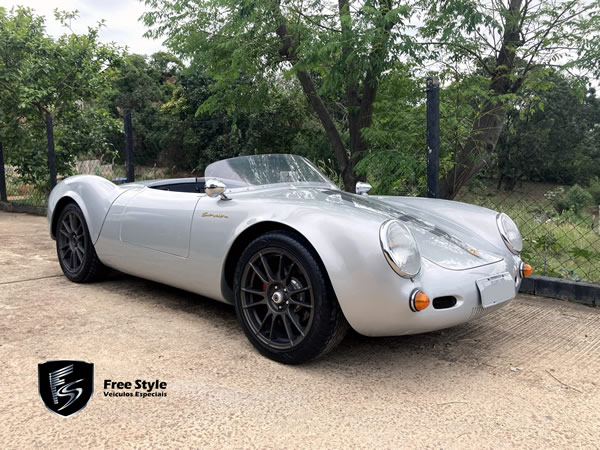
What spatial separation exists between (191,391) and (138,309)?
4.15ft

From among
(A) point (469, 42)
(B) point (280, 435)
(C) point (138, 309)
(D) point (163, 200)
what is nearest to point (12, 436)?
(B) point (280, 435)

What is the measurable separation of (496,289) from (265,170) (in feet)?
5.13

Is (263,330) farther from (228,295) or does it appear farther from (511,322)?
(511,322)

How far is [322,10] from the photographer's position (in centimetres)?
606

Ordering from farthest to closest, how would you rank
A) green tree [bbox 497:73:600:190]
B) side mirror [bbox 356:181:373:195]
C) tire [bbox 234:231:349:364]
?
green tree [bbox 497:73:600:190] < side mirror [bbox 356:181:373:195] < tire [bbox 234:231:349:364]

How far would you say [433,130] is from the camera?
13.6 ft

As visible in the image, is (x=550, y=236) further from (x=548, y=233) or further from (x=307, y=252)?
(x=307, y=252)

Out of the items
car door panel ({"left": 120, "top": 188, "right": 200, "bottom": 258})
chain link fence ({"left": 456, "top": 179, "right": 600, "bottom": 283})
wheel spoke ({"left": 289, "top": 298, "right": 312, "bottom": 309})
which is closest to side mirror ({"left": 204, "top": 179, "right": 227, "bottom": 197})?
car door panel ({"left": 120, "top": 188, "right": 200, "bottom": 258})

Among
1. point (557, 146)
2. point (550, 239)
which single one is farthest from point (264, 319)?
point (557, 146)

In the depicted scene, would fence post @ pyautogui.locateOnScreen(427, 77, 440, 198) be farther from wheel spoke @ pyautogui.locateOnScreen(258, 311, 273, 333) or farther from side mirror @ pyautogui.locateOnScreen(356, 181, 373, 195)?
wheel spoke @ pyautogui.locateOnScreen(258, 311, 273, 333)

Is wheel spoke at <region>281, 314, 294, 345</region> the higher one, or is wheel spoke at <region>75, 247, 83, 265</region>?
wheel spoke at <region>75, 247, 83, 265</region>

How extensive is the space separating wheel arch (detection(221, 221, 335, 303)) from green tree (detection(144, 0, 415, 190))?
2.95m

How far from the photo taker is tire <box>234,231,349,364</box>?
236 cm

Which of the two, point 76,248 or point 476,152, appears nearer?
point 76,248
